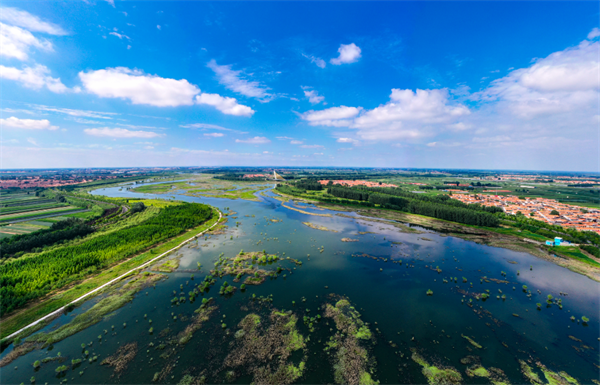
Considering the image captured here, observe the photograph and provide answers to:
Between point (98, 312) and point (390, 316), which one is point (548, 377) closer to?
point (390, 316)

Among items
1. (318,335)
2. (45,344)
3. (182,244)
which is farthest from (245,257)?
(45,344)

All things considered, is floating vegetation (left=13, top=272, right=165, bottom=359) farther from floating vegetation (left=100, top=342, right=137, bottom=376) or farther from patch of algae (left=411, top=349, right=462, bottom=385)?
patch of algae (left=411, top=349, right=462, bottom=385)

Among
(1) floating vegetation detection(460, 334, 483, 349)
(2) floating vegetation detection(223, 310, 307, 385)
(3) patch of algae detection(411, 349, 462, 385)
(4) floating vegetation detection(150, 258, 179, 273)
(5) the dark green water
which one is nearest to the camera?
(3) patch of algae detection(411, 349, 462, 385)

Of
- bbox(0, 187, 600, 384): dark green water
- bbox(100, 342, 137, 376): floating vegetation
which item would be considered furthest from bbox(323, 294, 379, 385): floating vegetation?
bbox(100, 342, 137, 376): floating vegetation

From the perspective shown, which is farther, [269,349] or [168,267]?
[168,267]

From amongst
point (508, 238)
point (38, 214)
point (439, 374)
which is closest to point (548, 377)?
point (439, 374)

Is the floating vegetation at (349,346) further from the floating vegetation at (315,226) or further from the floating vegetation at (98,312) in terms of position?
the floating vegetation at (315,226)
